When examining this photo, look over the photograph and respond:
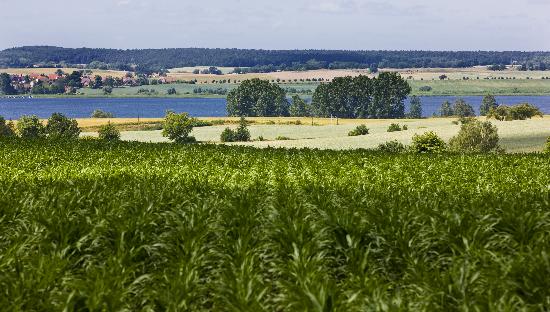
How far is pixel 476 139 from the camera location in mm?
107375

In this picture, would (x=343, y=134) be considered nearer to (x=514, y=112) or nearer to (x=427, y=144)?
(x=514, y=112)

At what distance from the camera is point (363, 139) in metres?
116

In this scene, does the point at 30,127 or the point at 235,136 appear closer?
the point at 235,136

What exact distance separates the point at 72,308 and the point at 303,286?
278cm

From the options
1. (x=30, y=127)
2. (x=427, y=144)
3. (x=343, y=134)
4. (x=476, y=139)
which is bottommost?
(x=343, y=134)

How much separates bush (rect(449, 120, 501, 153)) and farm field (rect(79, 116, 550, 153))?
7.18 ft

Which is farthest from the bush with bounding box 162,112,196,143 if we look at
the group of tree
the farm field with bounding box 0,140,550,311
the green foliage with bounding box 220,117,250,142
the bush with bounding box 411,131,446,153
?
the farm field with bounding box 0,140,550,311

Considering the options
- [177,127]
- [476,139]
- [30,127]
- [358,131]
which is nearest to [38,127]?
[30,127]

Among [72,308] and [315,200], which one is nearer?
[72,308]

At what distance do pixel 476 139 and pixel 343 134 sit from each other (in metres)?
37.0

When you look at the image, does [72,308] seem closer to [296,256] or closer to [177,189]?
[296,256]

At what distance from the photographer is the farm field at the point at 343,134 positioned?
4289 inches

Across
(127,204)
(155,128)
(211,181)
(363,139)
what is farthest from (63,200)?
(155,128)

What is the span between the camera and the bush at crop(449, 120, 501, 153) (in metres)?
105
